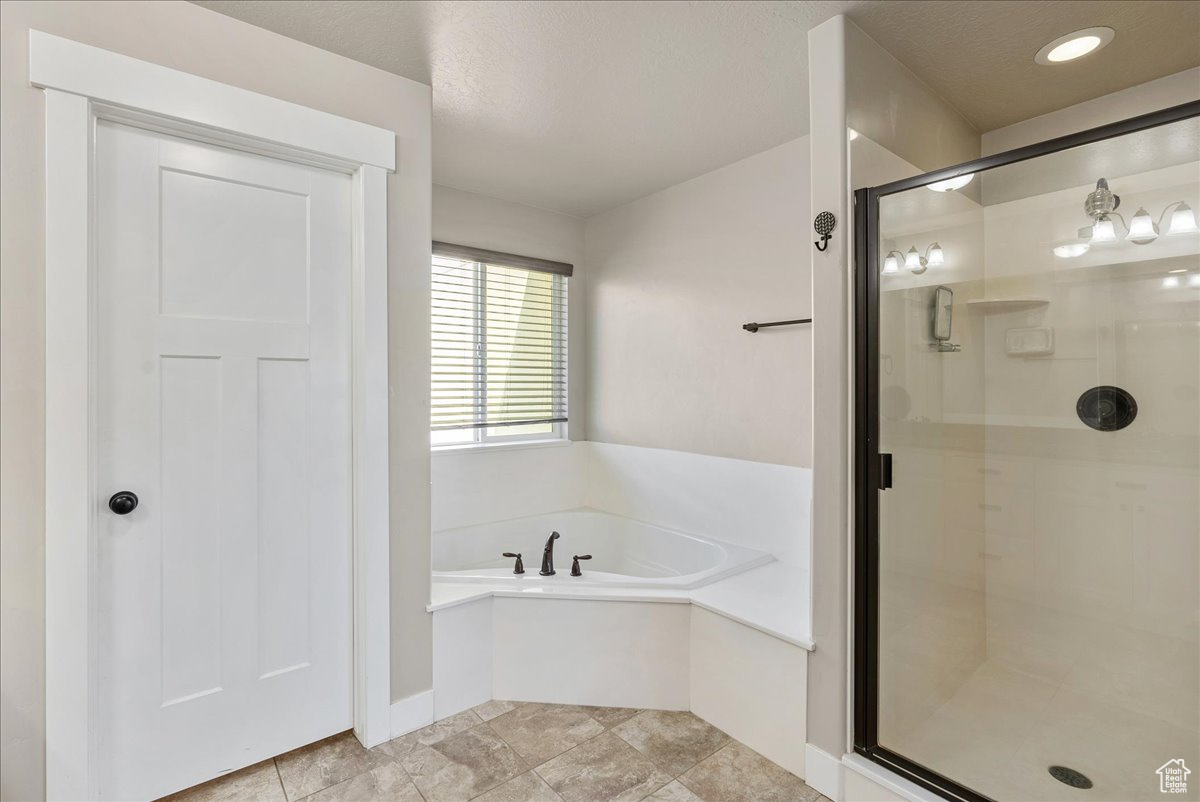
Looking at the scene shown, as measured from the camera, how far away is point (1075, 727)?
1.71 metres

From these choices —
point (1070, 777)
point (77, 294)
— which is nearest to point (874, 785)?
point (1070, 777)

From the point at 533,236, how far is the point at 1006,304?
2.62 meters

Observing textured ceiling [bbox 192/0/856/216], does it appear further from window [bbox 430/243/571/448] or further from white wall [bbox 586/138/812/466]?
window [bbox 430/243/571/448]

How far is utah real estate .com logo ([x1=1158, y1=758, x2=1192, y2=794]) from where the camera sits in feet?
5.01

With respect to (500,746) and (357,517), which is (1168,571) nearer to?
(500,746)

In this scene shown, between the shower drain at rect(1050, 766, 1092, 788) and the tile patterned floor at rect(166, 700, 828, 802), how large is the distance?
2.11ft

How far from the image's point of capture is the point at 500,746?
2049mm

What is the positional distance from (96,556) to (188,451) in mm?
350

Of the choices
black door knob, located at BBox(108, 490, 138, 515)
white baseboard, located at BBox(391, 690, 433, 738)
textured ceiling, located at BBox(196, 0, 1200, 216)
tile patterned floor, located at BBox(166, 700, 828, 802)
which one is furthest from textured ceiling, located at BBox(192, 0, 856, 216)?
tile patterned floor, located at BBox(166, 700, 828, 802)

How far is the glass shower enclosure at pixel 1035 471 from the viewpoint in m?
1.46

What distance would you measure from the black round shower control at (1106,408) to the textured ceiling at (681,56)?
112 centimetres

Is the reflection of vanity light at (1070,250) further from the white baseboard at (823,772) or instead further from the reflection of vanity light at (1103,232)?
the white baseboard at (823,772)

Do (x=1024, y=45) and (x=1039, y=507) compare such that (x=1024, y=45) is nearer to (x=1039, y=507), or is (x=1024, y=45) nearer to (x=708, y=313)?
(x=1039, y=507)

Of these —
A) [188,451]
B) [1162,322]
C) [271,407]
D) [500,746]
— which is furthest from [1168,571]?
[188,451]
